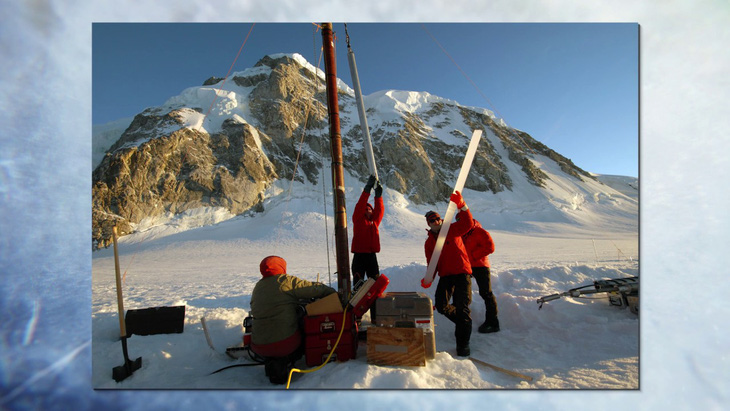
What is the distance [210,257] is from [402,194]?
77.8 ft

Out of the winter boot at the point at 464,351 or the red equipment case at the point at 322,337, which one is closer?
the red equipment case at the point at 322,337

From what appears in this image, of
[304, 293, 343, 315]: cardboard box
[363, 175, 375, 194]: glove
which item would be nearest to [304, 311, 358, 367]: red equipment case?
[304, 293, 343, 315]: cardboard box

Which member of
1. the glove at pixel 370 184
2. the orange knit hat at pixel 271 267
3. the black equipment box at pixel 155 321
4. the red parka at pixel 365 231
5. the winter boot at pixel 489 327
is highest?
the glove at pixel 370 184

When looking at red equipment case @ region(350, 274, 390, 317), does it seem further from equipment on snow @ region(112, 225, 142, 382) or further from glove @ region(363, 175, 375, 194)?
equipment on snow @ region(112, 225, 142, 382)

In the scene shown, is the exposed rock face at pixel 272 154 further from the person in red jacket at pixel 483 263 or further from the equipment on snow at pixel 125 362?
the equipment on snow at pixel 125 362

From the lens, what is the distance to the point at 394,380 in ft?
9.43

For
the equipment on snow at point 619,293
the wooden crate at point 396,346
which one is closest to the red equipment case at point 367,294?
the wooden crate at point 396,346

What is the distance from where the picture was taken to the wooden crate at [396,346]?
126 inches

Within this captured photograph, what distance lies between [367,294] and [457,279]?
1.20 m

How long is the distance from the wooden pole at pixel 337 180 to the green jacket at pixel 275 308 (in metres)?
1.32

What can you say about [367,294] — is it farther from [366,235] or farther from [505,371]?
[505,371]

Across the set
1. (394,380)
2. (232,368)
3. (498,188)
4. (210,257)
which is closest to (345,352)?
(394,380)

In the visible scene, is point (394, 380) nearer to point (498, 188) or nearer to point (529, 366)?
point (529, 366)

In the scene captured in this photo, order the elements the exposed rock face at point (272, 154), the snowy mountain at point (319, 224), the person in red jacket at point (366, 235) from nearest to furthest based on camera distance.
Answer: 1. the snowy mountain at point (319, 224)
2. the person in red jacket at point (366, 235)
3. the exposed rock face at point (272, 154)
